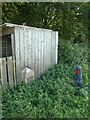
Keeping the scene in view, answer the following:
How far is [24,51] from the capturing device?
4996 millimetres

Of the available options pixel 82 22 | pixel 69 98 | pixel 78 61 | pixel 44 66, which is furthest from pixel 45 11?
pixel 69 98

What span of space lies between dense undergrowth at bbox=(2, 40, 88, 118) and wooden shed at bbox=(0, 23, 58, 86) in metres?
0.30

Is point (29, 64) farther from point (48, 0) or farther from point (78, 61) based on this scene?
point (48, 0)

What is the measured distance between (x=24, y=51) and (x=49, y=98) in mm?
1530

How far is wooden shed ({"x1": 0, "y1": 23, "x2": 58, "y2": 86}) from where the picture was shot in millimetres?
4512

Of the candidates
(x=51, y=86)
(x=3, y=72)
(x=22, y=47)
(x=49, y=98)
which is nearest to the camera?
(x=49, y=98)

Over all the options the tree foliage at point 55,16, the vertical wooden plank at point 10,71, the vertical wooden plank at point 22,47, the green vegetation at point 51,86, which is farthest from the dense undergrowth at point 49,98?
the tree foliage at point 55,16

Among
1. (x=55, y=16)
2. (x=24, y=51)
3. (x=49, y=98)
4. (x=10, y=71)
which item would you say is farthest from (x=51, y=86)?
(x=55, y=16)

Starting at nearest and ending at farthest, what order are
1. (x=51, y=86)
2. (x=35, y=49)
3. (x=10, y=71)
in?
1. (x=10, y=71)
2. (x=51, y=86)
3. (x=35, y=49)

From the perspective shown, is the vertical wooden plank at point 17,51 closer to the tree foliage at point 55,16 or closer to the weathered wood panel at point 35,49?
the weathered wood panel at point 35,49

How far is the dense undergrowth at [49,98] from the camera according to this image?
3543mm

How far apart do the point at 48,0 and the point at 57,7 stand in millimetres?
633

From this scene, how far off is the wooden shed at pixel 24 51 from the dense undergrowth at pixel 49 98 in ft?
0.98

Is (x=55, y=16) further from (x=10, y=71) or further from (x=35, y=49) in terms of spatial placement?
(x=10, y=71)
